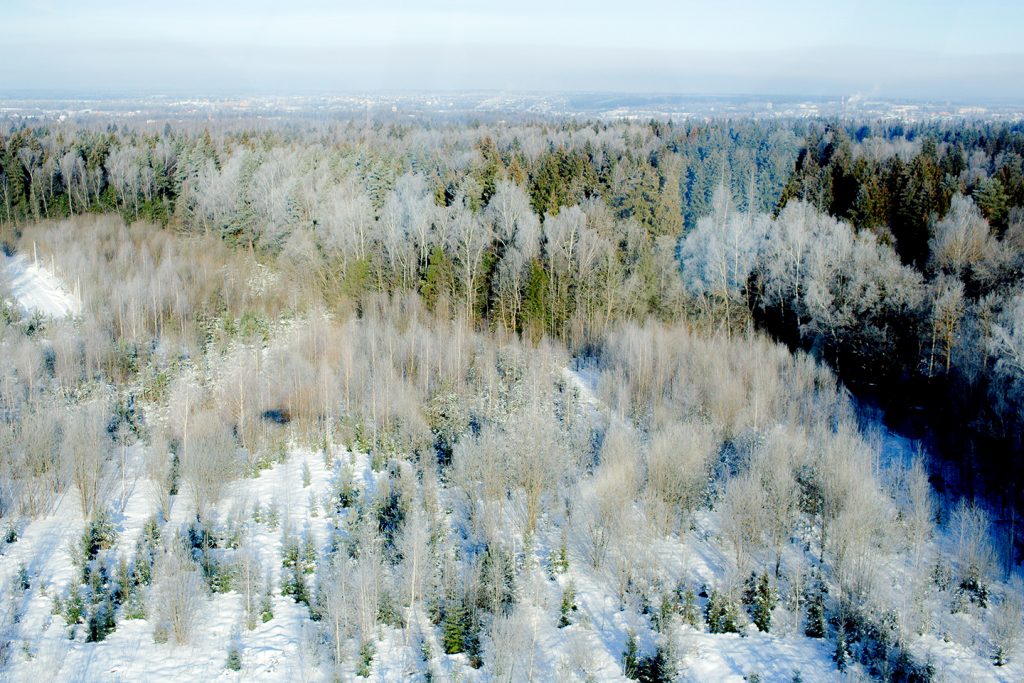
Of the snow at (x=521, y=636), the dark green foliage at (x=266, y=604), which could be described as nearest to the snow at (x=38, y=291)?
the snow at (x=521, y=636)

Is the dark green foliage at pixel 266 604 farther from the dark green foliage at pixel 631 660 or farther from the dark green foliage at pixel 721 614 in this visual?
the dark green foliage at pixel 721 614

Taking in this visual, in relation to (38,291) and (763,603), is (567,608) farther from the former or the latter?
(38,291)

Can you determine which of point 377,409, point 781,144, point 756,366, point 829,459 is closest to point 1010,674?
point 829,459

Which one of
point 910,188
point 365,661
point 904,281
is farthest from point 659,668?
point 910,188

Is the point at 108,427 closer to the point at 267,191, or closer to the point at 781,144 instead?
the point at 267,191

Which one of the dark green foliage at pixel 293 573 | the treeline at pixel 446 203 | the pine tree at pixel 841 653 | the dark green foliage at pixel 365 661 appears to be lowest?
the pine tree at pixel 841 653

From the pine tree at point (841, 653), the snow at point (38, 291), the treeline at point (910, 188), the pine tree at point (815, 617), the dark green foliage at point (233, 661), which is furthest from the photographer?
the treeline at point (910, 188)

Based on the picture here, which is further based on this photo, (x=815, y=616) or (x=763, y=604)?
(x=763, y=604)
